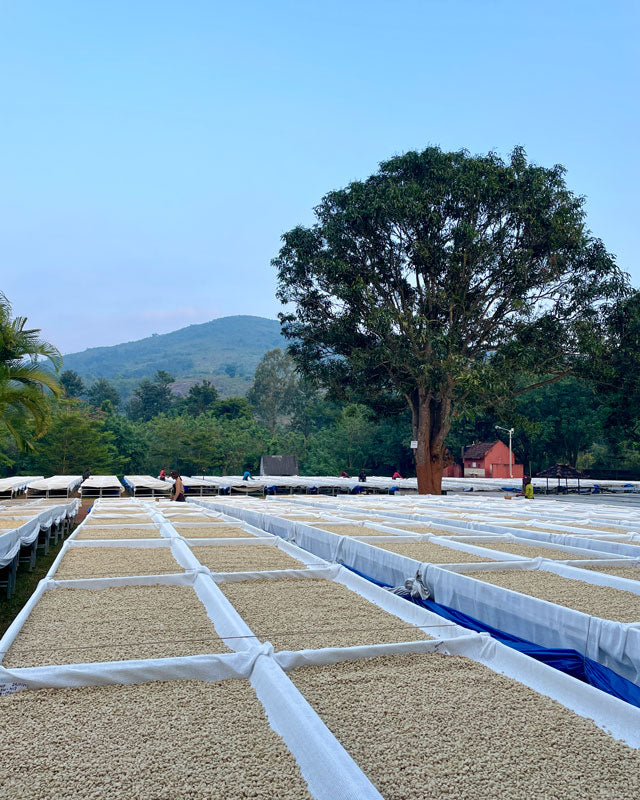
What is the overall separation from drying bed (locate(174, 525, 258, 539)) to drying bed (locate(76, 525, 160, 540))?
31 cm

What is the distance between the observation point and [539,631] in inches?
148

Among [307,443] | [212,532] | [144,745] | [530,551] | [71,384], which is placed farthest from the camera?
[71,384]

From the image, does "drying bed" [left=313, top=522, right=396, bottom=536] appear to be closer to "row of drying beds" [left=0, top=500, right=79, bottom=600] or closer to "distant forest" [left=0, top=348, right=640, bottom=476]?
"row of drying beds" [left=0, top=500, right=79, bottom=600]

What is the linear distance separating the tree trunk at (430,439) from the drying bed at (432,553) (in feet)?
40.2

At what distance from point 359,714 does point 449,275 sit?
1678 centimetres

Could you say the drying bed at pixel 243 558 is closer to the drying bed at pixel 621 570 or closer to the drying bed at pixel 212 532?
the drying bed at pixel 212 532

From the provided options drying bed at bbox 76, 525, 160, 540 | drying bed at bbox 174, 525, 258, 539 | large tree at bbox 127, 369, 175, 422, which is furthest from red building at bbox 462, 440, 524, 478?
large tree at bbox 127, 369, 175, 422

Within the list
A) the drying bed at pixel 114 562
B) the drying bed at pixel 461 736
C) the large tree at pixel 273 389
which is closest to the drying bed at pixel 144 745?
the drying bed at pixel 461 736

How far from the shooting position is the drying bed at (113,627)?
9.30ft

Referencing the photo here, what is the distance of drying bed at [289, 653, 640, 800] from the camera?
184 centimetres

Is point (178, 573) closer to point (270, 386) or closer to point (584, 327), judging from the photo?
point (584, 327)

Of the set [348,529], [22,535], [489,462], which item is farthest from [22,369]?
[489,462]

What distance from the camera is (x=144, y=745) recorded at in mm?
2027

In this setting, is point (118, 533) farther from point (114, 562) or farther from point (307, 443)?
point (307, 443)
